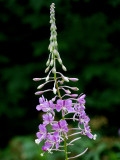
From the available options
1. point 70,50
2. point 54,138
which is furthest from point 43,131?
point 70,50

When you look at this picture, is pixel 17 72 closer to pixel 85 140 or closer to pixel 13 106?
pixel 13 106

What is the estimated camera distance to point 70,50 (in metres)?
8.11

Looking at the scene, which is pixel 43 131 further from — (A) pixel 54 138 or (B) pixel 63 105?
(B) pixel 63 105

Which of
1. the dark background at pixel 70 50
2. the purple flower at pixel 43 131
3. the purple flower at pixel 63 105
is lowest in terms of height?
the purple flower at pixel 43 131

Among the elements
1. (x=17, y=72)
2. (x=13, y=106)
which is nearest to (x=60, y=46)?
(x=17, y=72)

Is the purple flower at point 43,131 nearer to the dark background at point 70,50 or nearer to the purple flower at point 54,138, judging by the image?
the purple flower at point 54,138

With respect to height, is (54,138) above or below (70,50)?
below

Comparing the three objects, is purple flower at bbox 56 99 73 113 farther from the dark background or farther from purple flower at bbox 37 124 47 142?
the dark background

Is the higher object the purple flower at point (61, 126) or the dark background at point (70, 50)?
the dark background at point (70, 50)

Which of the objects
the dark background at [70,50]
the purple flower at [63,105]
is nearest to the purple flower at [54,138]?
the purple flower at [63,105]

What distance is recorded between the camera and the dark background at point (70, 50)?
7.81 metres

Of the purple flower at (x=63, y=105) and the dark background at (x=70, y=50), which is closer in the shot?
the purple flower at (x=63, y=105)

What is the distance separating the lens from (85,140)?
591 cm

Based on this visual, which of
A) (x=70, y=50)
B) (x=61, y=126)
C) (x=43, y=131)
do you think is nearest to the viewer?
(x=61, y=126)
